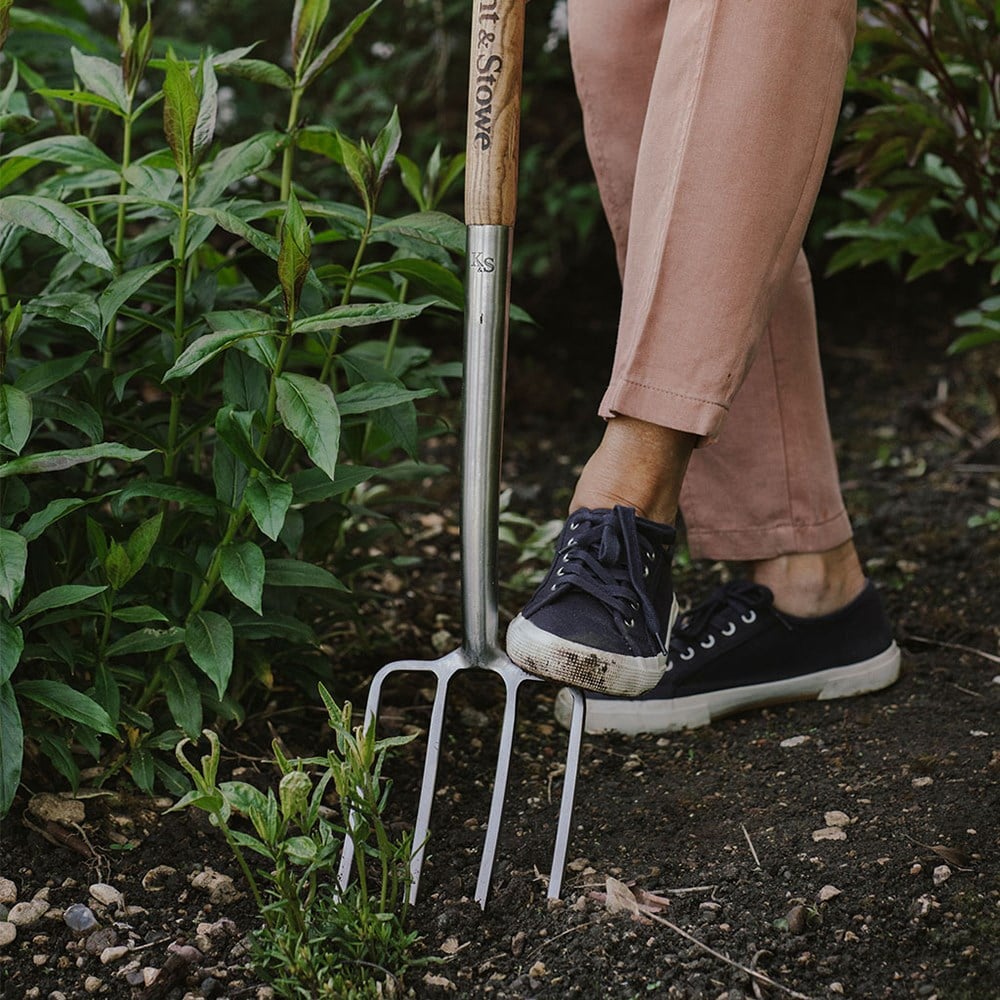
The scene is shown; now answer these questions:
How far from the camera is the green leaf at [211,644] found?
1.47 metres

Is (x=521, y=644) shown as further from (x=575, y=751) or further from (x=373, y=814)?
(x=373, y=814)

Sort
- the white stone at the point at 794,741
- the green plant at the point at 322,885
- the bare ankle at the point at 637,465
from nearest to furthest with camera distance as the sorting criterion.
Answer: the green plant at the point at 322,885
the bare ankle at the point at 637,465
the white stone at the point at 794,741

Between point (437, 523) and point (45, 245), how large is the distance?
1124 millimetres

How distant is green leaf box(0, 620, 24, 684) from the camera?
4.50 ft

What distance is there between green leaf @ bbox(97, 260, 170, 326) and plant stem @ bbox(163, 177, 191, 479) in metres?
0.06

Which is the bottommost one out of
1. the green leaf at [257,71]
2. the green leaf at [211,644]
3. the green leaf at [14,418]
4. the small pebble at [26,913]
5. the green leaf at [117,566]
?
the small pebble at [26,913]

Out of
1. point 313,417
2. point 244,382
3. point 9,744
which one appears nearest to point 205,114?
point 244,382

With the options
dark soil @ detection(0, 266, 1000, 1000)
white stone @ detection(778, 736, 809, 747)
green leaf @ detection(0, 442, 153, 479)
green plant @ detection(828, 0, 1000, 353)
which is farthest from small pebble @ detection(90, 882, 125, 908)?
green plant @ detection(828, 0, 1000, 353)

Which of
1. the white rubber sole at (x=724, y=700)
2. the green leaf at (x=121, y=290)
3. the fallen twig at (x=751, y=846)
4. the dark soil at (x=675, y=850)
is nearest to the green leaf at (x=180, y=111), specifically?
the green leaf at (x=121, y=290)

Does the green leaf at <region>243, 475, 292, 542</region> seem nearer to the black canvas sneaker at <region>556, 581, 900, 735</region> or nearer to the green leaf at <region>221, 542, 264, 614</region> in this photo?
the green leaf at <region>221, 542, 264, 614</region>

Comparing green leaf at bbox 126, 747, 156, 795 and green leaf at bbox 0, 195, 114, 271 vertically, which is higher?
green leaf at bbox 0, 195, 114, 271

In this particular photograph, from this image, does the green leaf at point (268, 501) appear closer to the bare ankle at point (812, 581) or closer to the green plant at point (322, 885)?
the green plant at point (322, 885)

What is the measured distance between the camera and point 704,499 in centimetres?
195

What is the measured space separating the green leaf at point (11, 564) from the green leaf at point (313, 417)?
0.32 m
